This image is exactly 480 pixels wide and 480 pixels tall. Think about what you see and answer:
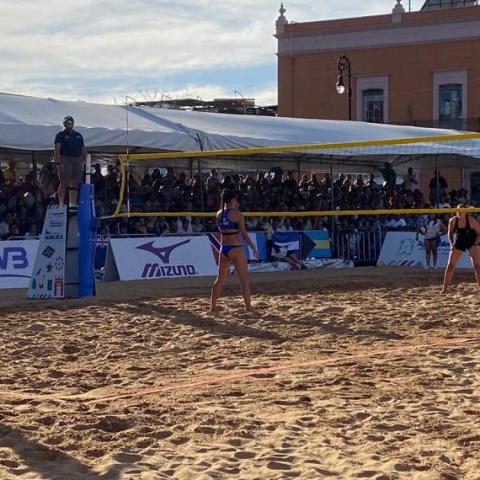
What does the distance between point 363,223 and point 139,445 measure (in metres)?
17.2

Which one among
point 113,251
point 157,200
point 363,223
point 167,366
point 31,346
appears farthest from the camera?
point 363,223

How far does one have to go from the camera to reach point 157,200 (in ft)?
61.8

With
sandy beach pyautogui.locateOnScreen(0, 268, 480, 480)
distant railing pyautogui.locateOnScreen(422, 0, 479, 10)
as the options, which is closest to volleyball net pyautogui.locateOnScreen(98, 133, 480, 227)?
sandy beach pyautogui.locateOnScreen(0, 268, 480, 480)

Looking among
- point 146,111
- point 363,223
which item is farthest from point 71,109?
point 363,223

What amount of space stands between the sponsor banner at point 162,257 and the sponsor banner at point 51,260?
9.66 ft

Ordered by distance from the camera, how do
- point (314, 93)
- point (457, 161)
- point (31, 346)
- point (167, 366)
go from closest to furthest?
1. point (167, 366)
2. point (31, 346)
3. point (457, 161)
4. point (314, 93)

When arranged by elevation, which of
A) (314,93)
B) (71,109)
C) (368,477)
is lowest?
(368,477)

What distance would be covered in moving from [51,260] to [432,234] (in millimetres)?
9027

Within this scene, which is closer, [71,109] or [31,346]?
[31,346]

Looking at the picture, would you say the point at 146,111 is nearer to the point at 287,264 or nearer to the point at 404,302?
the point at 287,264

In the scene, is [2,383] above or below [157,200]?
below

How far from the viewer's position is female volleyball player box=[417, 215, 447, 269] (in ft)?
65.6

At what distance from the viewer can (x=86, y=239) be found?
14.1m

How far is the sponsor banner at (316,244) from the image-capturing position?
68.2 ft
